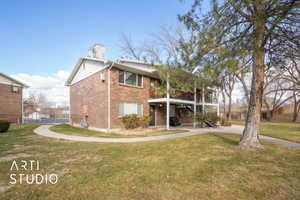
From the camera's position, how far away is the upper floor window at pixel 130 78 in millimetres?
12018

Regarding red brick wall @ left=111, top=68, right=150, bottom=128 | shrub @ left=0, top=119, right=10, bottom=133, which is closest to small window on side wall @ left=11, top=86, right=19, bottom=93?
shrub @ left=0, top=119, right=10, bottom=133

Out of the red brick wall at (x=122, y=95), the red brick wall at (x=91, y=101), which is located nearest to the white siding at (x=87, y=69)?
the red brick wall at (x=91, y=101)

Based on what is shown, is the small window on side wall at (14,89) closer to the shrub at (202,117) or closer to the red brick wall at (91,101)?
the red brick wall at (91,101)

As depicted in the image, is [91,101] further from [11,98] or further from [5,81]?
[5,81]

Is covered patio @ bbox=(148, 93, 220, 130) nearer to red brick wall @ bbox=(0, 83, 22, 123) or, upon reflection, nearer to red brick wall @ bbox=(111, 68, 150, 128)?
red brick wall @ bbox=(111, 68, 150, 128)

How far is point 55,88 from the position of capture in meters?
51.9

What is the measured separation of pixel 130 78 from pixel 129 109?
2.73 metres

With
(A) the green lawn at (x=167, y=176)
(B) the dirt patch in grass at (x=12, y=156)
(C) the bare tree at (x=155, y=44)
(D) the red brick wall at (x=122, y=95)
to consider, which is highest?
(C) the bare tree at (x=155, y=44)

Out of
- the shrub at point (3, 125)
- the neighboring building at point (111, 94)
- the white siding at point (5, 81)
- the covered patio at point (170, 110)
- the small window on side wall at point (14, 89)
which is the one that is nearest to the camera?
the shrub at point (3, 125)

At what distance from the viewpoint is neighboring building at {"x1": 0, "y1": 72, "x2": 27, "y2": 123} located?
16094mm

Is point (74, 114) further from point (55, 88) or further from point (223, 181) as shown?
point (55, 88)

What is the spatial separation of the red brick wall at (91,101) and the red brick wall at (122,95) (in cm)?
55

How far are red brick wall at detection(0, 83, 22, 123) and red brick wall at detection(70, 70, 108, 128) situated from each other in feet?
21.3

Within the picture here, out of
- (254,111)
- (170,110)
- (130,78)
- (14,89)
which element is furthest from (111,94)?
(14,89)
